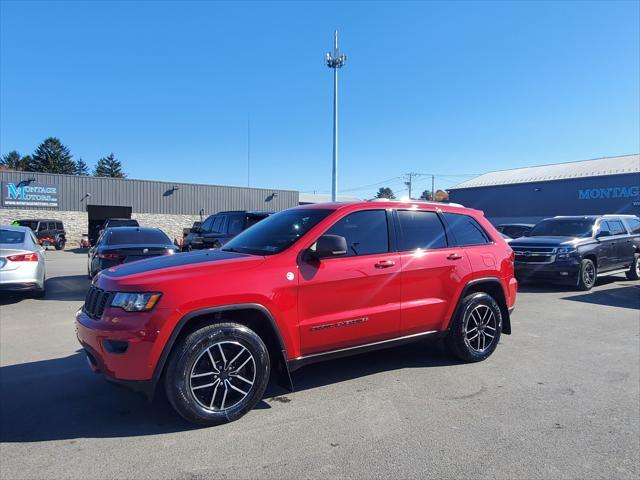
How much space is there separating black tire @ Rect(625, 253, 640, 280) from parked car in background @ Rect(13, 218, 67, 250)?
29.4m

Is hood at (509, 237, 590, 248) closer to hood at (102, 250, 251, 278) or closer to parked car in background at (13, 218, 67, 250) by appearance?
hood at (102, 250, 251, 278)

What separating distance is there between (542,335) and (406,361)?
8.39 feet

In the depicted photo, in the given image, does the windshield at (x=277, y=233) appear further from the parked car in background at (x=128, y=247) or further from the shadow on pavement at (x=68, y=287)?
the shadow on pavement at (x=68, y=287)

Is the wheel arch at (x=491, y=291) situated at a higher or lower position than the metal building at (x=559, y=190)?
lower

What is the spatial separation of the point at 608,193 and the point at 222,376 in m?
43.9

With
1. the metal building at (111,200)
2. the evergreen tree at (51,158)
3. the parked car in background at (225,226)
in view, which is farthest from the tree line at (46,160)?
the parked car in background at (225,226)

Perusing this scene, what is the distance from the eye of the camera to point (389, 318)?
4367 mm

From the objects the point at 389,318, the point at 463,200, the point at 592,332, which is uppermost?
the point at 463,200

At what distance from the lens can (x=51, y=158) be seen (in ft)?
317

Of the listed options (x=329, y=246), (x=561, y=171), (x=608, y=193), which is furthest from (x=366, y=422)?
(x=561, y=171)

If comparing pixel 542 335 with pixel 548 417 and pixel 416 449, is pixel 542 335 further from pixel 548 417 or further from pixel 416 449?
pixel 416 449

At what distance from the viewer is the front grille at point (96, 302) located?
357 cm

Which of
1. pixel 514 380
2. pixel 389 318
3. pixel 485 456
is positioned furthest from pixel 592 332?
pixel 485 456

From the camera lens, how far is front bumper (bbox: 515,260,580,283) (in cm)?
1067
